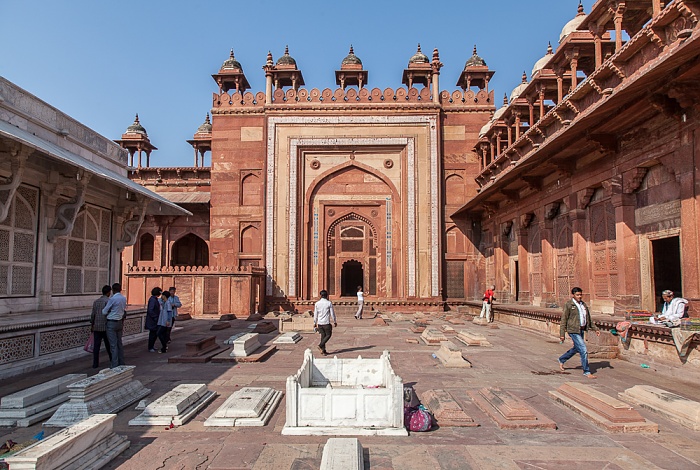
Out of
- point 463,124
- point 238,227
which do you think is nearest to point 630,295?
point 463,124

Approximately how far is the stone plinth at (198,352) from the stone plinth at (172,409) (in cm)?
305

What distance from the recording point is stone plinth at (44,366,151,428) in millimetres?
4766

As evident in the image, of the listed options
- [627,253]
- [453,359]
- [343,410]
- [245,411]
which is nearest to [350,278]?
[627,253]

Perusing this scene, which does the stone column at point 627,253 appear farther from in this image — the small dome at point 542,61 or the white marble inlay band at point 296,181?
the white marble inlay band at point 296,181

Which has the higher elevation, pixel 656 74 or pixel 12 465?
pixel 656 74

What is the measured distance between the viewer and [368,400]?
455 centimetres

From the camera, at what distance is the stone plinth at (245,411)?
4812 mm

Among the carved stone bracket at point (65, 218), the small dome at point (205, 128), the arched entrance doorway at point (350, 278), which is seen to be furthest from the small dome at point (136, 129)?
Answer: the carved stone bracket at point (65, 218)

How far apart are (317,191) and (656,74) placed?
15538 mm

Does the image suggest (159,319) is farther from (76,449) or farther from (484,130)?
(484,130)

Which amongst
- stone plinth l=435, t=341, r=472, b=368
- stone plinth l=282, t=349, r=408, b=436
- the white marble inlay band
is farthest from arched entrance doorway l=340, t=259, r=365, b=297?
stone plinth l=282, t=349, r=408, b=436

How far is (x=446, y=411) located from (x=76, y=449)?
3.37 meters

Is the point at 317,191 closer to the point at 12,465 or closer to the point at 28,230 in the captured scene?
the point at 28,230

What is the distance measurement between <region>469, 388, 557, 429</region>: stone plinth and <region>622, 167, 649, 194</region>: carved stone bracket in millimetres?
5972
